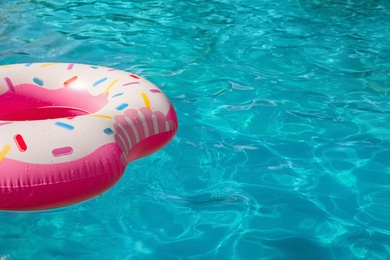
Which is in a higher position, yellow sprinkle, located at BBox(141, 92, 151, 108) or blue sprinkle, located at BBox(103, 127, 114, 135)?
blue sprinkle, located at BBox(103, 127, 114, 135)

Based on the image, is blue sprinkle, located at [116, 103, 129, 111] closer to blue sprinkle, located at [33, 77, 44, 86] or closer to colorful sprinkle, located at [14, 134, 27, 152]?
colorful sprinkle, located at [14, 134, 27, 152]

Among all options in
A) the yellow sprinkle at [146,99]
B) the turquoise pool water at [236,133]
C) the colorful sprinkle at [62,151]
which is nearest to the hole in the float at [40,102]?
the yellow sprinkle at [146,99]

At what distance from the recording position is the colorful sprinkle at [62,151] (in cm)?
249

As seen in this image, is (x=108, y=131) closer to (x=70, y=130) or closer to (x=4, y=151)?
(x=70, y=130)

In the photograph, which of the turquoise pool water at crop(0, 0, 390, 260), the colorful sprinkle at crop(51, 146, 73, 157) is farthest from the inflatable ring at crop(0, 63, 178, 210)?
the turquoise pool water at crop(0, 0, 390, 260)

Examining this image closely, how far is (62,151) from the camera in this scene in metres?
2.51

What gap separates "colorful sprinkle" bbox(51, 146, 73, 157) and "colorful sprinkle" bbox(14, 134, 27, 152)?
4.3 inches

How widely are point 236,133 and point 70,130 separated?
1.69 meters

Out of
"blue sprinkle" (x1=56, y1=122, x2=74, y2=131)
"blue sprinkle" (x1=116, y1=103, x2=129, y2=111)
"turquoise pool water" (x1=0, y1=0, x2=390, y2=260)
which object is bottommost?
"turquoise pool water" (x1=0, y1=0, x2=390, y2=260)

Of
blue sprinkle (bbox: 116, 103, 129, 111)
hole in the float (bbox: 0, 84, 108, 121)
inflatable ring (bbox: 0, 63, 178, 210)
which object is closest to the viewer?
inflatable ring (bbox: 0, 63, 178, 210)

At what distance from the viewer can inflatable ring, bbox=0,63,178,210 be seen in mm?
2443

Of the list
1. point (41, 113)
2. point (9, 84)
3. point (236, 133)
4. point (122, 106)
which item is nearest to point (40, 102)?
point (41, 113)

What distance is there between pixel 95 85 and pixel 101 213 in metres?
0.63

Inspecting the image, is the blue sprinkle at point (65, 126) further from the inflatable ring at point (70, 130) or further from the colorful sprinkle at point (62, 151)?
the colorful sprinkle at point (62, 151)
